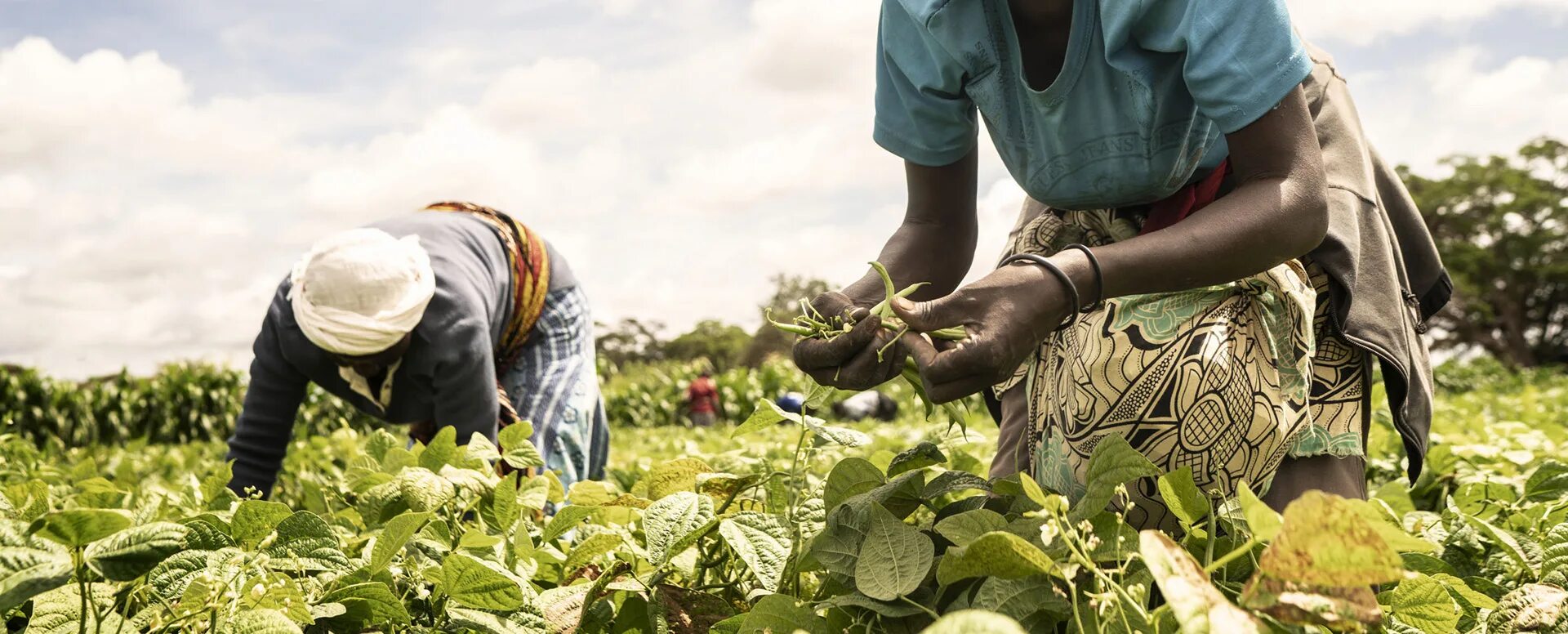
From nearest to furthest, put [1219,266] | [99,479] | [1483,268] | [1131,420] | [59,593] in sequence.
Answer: [59,593]
[1219,266]
[1131,420]
[99,479]
[1483,268]

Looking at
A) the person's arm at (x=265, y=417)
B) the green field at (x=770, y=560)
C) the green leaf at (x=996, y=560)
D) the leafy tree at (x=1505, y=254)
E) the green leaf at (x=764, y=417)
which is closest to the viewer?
the green field at (x=770, y=560)

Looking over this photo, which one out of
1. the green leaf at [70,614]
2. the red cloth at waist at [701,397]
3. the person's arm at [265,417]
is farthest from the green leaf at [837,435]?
the red cloth at waist at [701,397]

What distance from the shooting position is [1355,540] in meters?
0.74

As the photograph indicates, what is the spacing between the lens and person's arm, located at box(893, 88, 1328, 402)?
111cm

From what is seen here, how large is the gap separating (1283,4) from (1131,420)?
0.56 m

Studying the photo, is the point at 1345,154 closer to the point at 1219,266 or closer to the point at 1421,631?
the point at 1219,266

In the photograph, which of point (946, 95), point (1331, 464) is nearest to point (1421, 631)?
point (1331, 464)

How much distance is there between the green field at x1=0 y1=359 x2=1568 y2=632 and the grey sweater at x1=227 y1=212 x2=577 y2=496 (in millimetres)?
1094

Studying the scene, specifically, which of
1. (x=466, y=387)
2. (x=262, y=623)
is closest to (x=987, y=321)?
(x=262, y=623)

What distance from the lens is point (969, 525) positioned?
1.12 m

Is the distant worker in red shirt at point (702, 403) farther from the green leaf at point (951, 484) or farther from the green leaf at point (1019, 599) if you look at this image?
the green leaf at point (1019, 599)

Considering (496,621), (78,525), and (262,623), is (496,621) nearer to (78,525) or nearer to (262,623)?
(262,623)

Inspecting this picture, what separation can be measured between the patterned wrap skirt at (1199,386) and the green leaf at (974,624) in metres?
0.75

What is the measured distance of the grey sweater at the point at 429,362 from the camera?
2789 mm
